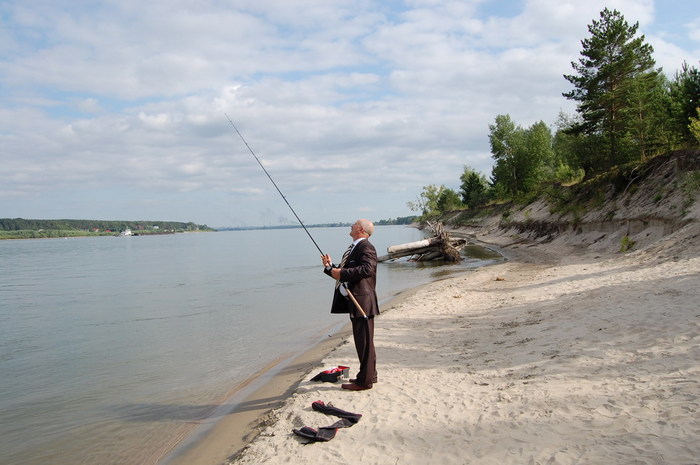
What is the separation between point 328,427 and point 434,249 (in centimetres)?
2574

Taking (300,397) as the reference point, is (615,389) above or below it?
above

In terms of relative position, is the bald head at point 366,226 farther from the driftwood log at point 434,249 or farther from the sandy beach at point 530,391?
the driftwood log at point 434,249

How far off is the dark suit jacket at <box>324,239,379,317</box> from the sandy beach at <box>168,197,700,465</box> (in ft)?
4.08

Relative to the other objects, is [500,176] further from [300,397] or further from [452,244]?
[300,397]

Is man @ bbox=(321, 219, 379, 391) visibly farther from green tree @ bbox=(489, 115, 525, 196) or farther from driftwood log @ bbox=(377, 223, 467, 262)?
green tree @ bbox=(489, 115, 525, 196)

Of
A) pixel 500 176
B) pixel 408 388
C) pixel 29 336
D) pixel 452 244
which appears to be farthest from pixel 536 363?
pixel 500 176

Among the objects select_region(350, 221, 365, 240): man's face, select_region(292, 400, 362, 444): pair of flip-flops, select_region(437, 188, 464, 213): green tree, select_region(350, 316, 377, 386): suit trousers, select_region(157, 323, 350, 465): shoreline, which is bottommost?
select_region(157, 323, 350, 465): shoreline

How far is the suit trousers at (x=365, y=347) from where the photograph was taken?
20.1 ft

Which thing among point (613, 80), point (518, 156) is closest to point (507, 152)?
point (518, 156)

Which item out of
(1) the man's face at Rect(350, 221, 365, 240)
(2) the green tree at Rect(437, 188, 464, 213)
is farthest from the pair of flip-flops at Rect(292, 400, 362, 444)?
(2) the green tree at Rect(437, 188, 464, 213)

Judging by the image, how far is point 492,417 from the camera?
4.93 meters

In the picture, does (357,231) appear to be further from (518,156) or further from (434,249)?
(518,156)

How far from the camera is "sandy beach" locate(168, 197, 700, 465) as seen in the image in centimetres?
410

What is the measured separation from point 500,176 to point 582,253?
49165mm
